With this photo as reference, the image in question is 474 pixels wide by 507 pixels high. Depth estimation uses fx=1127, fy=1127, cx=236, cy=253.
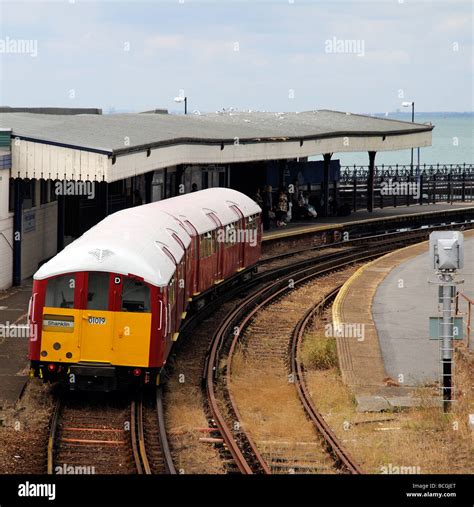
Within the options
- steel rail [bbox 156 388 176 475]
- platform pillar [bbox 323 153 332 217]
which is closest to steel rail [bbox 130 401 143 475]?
steel rail [bbox 156 388 176 475]

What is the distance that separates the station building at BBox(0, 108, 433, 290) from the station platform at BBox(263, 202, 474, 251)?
83.7 inches

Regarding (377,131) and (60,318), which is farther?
(377,131)

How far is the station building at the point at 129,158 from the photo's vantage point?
88.1 feet

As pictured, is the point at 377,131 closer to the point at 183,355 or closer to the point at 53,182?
the point at 53,182

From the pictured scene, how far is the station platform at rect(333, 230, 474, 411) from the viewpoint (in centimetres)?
1794

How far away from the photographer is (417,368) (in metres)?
19.1

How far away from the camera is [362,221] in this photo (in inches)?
1793

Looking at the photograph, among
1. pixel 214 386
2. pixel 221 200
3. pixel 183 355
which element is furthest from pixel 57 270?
pixel 221 200

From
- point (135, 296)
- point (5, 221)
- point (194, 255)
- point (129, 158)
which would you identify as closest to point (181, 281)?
point (194, 255)

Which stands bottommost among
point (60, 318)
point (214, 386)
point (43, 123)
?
point (214, 386)

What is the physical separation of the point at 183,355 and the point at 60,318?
5.11 metres

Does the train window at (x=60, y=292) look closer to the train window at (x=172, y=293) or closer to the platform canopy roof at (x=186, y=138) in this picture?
the train window at (x=172, y=293)

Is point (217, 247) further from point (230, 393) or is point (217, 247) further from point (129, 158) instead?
point (230, 393)

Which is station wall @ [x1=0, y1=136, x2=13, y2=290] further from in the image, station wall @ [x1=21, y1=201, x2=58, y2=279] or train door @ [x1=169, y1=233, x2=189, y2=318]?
train door @ [x1=169, y1=233, x2=189, y2=318]
